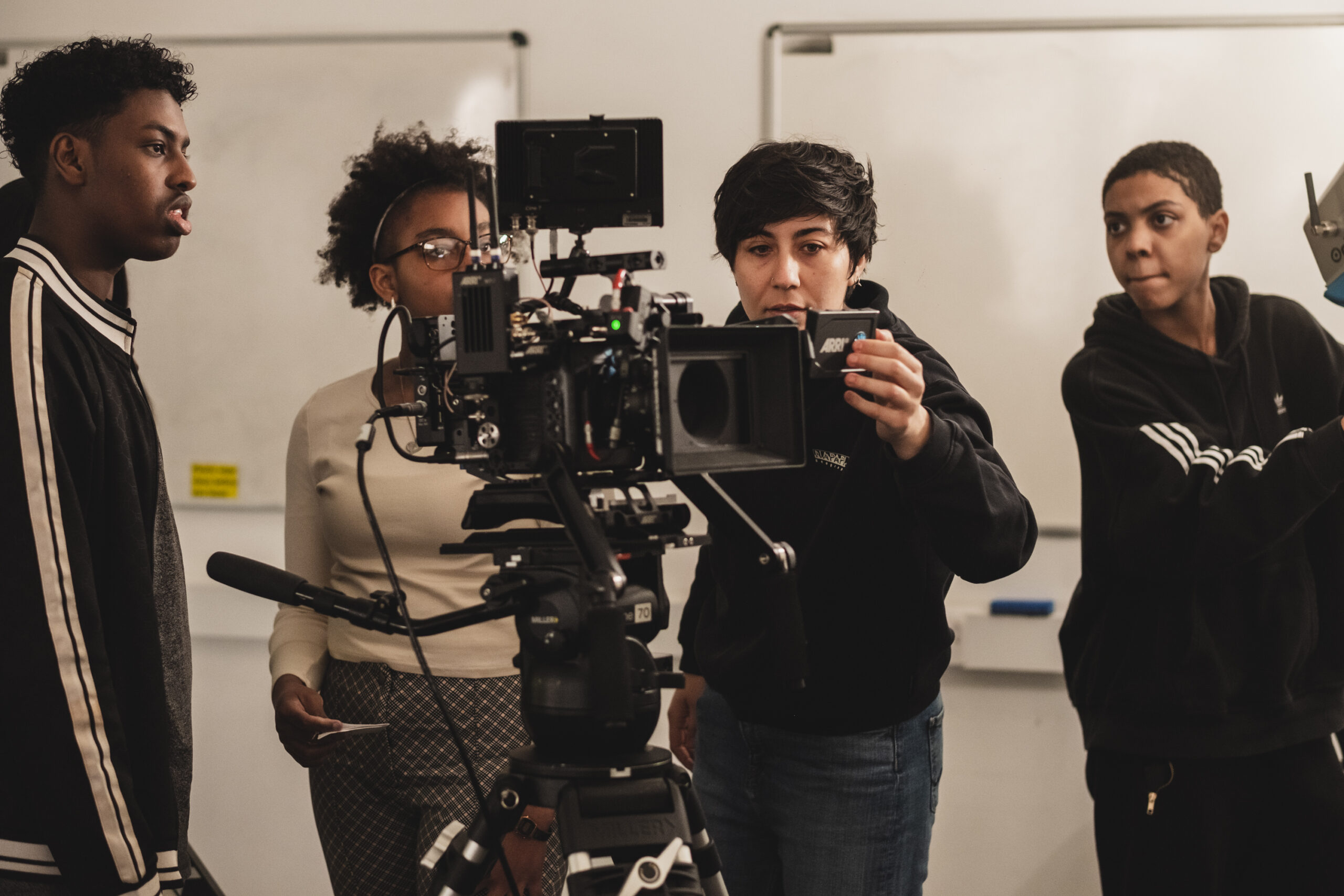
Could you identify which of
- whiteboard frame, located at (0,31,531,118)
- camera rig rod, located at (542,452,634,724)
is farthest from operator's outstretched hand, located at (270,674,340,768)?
whiteboard frame, located at (0,31,531,118)

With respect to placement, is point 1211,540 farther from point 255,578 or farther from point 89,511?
point 89,511

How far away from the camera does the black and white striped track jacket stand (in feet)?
3.41

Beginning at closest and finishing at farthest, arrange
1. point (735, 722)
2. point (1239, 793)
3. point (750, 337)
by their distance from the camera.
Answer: point (750, 337) → point (735, 722) → point (1239, 793)

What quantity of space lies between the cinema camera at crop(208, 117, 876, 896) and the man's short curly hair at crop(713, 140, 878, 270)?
320 millimetres

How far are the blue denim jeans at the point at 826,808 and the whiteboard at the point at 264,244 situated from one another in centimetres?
161

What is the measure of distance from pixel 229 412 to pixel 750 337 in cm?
200

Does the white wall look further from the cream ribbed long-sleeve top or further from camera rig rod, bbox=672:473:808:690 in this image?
camera rig rod, bbox=672:473:808:690

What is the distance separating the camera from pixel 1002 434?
2441mm

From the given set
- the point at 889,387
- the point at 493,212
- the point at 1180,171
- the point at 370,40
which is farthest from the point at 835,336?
the point at 370,40

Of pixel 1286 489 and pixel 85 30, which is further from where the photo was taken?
pixel 85 30

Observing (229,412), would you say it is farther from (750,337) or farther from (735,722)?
(750,337)

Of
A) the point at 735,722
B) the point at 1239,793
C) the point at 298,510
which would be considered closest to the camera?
the point at 735,722

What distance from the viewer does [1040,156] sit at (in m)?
2.38

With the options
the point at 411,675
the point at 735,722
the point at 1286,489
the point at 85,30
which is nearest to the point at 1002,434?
the point at 1286,489
